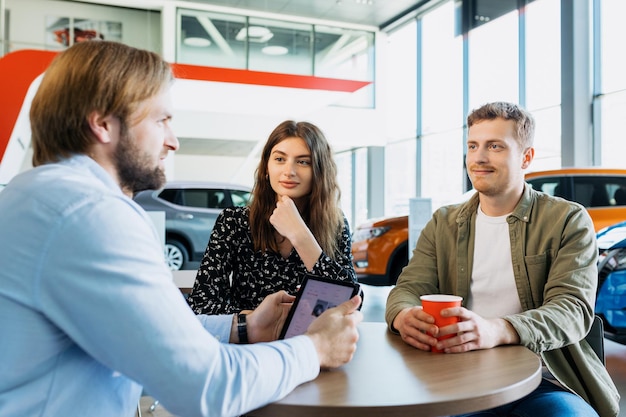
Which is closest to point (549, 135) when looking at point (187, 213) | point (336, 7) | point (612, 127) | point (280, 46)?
point (612, 127)

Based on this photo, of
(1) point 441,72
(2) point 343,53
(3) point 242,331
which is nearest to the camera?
(3) point 242,331

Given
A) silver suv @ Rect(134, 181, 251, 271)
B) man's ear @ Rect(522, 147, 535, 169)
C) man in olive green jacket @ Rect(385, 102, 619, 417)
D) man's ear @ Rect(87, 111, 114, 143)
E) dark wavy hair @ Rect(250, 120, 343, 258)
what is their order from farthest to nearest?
silver suv @ Rect(134, 181, 251, 271), dark wavy hair @ Rect(250, 120, 343, 258), man's ear @ Rect(522, 147, 535, 169), man in olive green jacket @ Rect(385, 102, 619, 417), man's ear @ Rect(87, 111, 114, 143)

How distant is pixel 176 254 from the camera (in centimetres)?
783

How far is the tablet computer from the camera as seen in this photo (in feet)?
4.08

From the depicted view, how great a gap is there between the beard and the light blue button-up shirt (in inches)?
4.8

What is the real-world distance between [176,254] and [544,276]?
6.69 metres

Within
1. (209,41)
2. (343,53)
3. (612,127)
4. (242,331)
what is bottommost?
(242,331)

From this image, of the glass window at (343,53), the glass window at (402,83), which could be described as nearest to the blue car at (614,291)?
the glass window at (402,83)

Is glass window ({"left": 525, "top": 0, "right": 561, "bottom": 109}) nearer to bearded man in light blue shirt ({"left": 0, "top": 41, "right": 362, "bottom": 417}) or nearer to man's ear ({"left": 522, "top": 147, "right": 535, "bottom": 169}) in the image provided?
man's ear ({"left": 522, "top": 147, "right": 535, "bottom": 169})

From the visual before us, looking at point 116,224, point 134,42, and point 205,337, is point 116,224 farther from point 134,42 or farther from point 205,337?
point 134,42

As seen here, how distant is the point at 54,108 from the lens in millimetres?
955

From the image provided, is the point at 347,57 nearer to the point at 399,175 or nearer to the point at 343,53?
the point at 343,53

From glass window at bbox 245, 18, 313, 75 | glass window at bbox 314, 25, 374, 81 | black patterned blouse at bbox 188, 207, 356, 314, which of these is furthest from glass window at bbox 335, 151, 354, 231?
black patterned blouse at bbox 188, 207, 356, 314

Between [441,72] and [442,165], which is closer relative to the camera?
[442,165]
